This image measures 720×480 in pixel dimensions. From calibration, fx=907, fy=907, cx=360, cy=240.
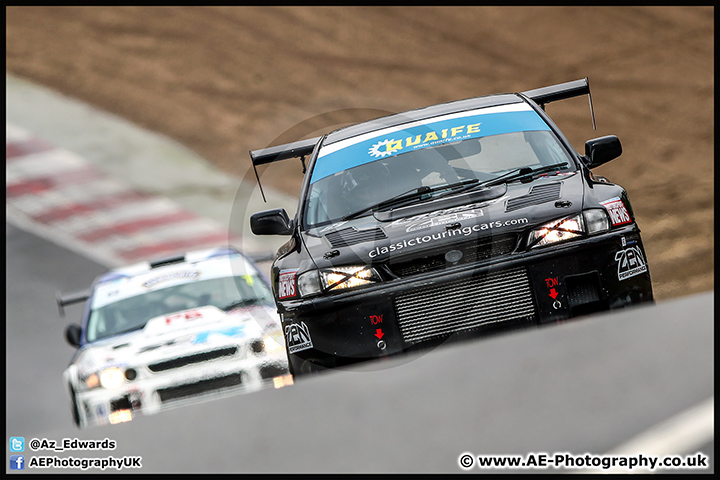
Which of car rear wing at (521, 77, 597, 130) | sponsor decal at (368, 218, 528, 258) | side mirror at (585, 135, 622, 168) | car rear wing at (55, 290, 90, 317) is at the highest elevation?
car rear wing at (521, 77, 597, 130)

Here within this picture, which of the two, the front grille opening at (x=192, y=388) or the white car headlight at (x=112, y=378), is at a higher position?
the white car headlight at (x=112, y=378)

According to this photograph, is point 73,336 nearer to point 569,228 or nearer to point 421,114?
point 421,114

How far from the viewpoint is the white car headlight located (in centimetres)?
701

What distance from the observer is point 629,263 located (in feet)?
17.8

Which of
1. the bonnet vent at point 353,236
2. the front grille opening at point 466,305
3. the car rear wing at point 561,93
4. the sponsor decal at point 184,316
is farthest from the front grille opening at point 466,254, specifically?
the sponsor decal at point 184,316

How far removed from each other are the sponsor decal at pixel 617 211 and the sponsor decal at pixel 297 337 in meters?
1.97

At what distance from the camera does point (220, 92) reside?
665 inches

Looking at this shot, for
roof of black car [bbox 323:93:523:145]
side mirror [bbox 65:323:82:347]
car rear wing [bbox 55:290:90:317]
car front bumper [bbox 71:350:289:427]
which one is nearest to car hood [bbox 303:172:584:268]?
roof of black car [bbox 323:93:523:145]

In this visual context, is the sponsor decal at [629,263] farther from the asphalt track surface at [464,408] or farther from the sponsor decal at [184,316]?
the sponsor decal at [184,316]

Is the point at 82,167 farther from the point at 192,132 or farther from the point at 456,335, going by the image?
the point at 456,335

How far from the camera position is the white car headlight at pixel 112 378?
701cm

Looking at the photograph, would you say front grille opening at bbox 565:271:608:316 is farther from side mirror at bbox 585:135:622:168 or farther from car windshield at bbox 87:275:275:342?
car windshield at bbox 87:275:275:342

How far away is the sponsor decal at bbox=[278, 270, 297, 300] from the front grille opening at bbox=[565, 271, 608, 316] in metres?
1.67
